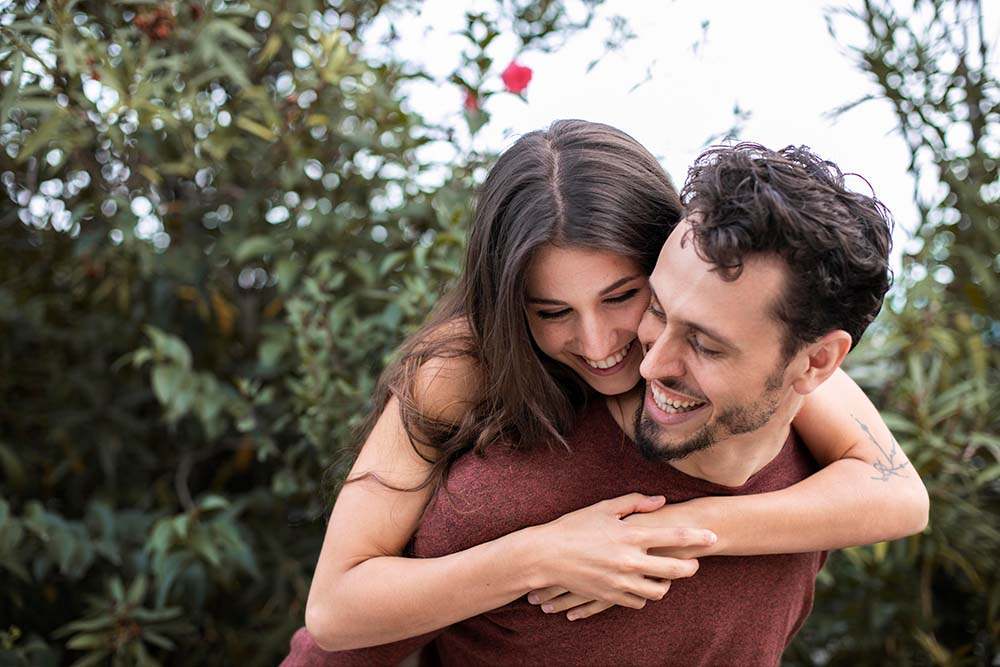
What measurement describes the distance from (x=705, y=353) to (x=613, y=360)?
215 mm

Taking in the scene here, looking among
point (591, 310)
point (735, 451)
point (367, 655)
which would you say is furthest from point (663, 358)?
point (367, 655)

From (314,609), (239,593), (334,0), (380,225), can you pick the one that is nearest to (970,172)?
(380,225)

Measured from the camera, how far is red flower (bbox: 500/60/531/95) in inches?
85.7

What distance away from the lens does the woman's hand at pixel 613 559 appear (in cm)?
148

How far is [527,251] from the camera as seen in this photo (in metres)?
1.58

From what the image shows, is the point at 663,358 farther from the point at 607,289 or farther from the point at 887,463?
the point at 887,463

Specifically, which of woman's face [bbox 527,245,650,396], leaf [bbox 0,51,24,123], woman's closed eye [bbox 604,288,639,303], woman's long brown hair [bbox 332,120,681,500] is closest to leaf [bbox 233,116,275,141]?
leaf [bbox 0,51,24,123]

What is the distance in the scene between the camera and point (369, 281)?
2.24 metres

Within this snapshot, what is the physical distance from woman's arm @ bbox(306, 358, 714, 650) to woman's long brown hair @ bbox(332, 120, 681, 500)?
141 millimetres

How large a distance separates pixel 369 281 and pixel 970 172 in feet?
4.88

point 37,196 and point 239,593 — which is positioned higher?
point 37,196

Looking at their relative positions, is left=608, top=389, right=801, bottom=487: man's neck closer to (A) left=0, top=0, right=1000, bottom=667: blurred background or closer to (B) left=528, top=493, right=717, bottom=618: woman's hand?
(B) left=528, top=493, right=717, bottom=618: woman's hand

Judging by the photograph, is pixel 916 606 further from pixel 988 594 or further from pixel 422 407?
pixel 422 407

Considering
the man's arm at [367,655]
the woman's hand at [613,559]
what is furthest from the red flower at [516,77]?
the man's arm at [367,655]
